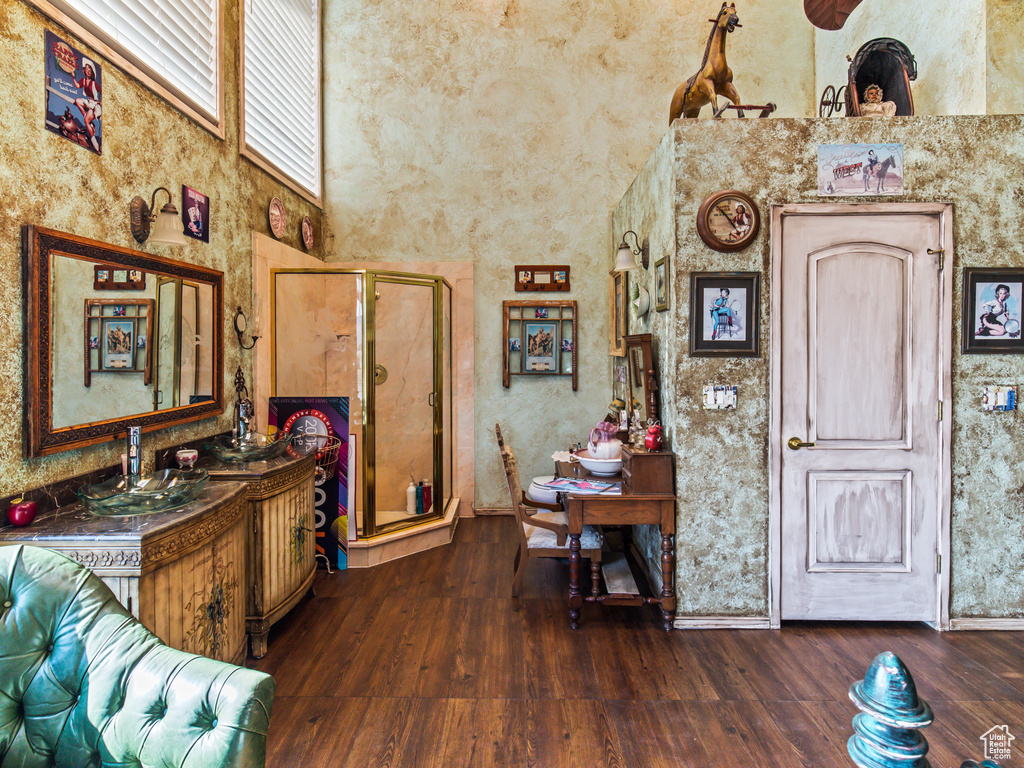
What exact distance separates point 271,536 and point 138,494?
87 centimetres

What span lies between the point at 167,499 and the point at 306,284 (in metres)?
2.33

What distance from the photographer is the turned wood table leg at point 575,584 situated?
313cm

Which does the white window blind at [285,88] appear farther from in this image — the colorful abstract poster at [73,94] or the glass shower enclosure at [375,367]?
the colorful abstract poster at [73,94]

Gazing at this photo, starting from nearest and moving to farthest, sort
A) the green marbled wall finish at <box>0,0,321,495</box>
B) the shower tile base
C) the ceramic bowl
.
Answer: the green marbled wall finish at <box>0,0,321,495</box>, the ceramic bowl, the shower tile base

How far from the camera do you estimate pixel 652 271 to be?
3.68m

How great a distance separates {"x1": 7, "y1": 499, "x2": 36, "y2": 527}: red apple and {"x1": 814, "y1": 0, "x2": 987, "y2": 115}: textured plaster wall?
4.92 m

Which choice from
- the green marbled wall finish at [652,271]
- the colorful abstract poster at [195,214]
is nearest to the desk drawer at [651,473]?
the green marbled wall finish at [652,271]

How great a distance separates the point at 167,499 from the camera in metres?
2.26

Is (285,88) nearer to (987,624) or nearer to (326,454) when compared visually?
(326,454)

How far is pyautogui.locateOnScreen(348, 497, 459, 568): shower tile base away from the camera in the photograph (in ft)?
13.4

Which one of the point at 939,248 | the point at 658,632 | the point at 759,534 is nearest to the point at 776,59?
the point at 939,248

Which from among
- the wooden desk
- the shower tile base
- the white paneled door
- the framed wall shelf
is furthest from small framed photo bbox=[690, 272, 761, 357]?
the shower tile base

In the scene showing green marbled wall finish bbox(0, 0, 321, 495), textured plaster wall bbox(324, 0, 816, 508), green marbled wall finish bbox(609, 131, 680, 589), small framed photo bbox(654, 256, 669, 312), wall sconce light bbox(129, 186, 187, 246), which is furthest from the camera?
textured plaster wall bbox(324, 0, 816, 508)

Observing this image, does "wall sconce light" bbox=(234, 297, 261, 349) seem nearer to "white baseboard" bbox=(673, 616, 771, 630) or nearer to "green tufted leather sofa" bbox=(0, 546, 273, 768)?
"green tufted leather sofa" bbox=(0, 546, 273, 768)
